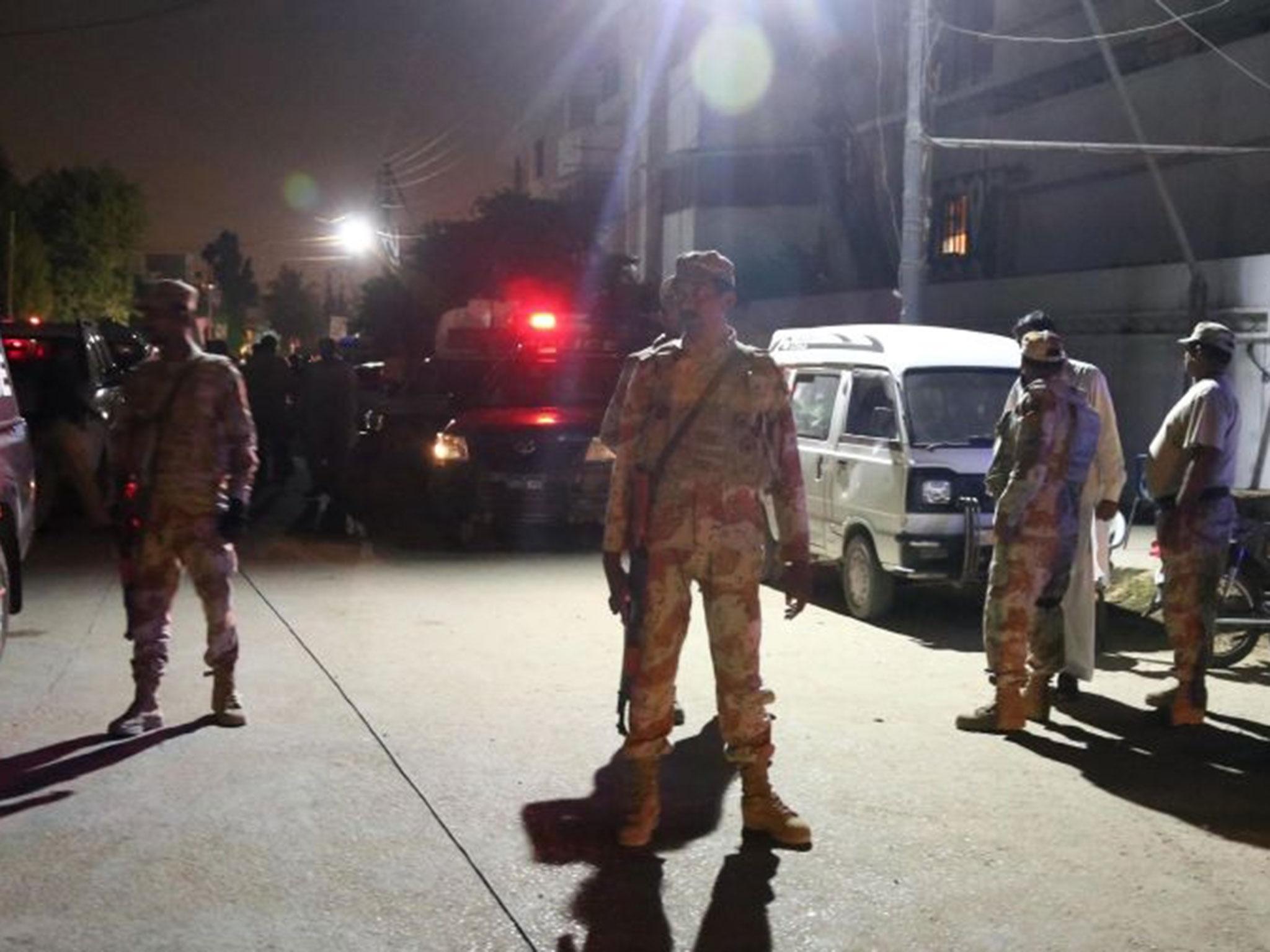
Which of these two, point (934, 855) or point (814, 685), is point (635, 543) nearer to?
point (934, 855)

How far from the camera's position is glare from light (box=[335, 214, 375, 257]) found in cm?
5112

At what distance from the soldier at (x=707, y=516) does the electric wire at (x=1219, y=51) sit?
18.2 meters

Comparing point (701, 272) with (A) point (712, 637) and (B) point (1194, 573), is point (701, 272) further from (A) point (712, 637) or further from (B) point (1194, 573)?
(B) point (1194, 573)

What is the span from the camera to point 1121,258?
2544 cm

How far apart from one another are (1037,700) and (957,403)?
350 centimetres

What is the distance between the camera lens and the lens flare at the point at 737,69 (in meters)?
37.2

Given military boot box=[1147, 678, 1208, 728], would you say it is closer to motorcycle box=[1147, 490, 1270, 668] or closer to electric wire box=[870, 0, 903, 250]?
motorcycle box=[1147, 490, 1270, 668]

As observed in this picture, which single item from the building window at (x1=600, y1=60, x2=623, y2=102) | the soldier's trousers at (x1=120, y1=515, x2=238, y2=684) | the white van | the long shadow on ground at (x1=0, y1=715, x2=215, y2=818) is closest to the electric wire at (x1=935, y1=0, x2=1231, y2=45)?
the white van

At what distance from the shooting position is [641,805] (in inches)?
209

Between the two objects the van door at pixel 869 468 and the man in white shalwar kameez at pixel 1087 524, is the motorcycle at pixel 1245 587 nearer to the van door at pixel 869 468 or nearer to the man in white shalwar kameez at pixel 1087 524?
the man in white shalwar kameez at pixel 1087 524

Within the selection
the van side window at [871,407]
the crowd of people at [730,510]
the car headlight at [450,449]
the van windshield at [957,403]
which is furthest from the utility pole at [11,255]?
the crowd of people at [730,510]

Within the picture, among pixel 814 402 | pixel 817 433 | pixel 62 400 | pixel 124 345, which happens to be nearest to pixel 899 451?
pixel 817 433

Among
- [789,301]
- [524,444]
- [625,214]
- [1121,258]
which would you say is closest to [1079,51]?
[1121,258]

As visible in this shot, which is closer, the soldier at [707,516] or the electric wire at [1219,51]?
the soldier at [707,516]
